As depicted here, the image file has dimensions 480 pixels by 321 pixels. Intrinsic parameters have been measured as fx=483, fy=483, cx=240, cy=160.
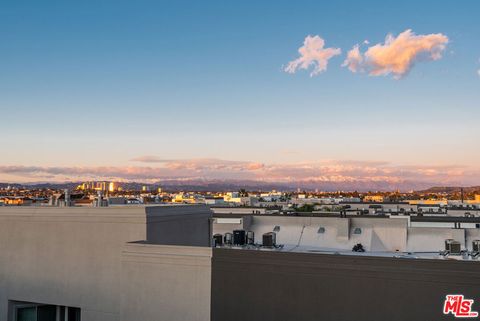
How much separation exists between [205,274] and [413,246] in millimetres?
23755

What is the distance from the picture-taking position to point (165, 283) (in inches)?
682

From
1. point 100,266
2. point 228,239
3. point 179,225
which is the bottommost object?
point 228,239

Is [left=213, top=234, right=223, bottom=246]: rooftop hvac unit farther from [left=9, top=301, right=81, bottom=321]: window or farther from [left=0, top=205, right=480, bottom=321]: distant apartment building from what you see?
[left=9, top=301, right=81, bottom=321]: window

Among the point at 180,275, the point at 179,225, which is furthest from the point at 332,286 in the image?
the point at 179,225

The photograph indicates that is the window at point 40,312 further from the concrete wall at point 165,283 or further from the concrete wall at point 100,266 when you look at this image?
the concrete wall at point 165,283

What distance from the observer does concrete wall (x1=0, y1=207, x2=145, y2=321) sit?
18859mm

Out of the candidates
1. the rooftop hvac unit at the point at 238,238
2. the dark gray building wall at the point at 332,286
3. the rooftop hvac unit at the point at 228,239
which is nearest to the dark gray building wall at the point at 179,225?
the dark gray building wall at the point at 332,286

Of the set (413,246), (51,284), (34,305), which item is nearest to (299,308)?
(51,284)

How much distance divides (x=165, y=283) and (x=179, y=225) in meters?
4.22

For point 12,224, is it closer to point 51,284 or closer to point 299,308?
point 51,284

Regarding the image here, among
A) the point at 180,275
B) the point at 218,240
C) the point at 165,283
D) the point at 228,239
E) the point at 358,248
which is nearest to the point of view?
the point at 180,275

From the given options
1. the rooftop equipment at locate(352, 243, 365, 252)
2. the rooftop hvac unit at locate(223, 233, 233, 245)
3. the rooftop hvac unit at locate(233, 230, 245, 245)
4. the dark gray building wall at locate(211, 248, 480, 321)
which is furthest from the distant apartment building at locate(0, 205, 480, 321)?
the rooftop equipment at locate(352, 243, 365, 252)

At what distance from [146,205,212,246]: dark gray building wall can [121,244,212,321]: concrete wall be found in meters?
1.48

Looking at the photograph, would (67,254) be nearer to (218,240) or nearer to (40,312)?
(40,312)
